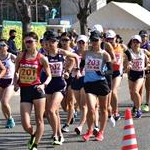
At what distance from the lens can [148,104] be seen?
14617 millimetres

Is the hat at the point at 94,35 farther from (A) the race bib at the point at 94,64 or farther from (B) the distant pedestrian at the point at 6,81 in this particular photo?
(B) the distant pedestrian at the point at 6,81

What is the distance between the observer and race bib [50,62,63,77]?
9734mm

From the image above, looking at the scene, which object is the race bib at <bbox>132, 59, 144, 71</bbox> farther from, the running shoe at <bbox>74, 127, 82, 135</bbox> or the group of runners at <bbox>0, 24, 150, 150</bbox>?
the running shoe at <bbox>74, 127, 82, 135</bbox>

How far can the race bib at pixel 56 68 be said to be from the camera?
9734mm

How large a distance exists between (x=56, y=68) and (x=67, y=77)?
0.34 metres

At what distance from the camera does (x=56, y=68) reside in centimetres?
973

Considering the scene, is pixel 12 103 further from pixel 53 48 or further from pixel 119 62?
pixel 53 48

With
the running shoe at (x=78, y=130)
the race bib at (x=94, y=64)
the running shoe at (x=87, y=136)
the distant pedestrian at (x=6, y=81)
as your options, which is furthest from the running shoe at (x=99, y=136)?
the distant pedestrian at (x=6, y=81)

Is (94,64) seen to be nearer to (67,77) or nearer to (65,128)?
(67,77)

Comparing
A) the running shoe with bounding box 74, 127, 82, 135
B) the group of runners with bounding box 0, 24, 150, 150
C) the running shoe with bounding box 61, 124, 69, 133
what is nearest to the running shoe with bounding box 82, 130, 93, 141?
the group of runners with bounding box 0, 24, 150, 150

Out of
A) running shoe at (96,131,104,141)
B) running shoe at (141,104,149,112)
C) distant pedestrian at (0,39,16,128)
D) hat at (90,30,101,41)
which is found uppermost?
hat at (90,30,101,41)

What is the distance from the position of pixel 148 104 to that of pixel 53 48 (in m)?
5.59

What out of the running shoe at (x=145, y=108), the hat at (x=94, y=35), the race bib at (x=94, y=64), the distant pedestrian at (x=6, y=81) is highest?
the hat at (x=94, y=35)

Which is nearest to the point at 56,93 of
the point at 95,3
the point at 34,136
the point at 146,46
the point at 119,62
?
the point at 34,136
